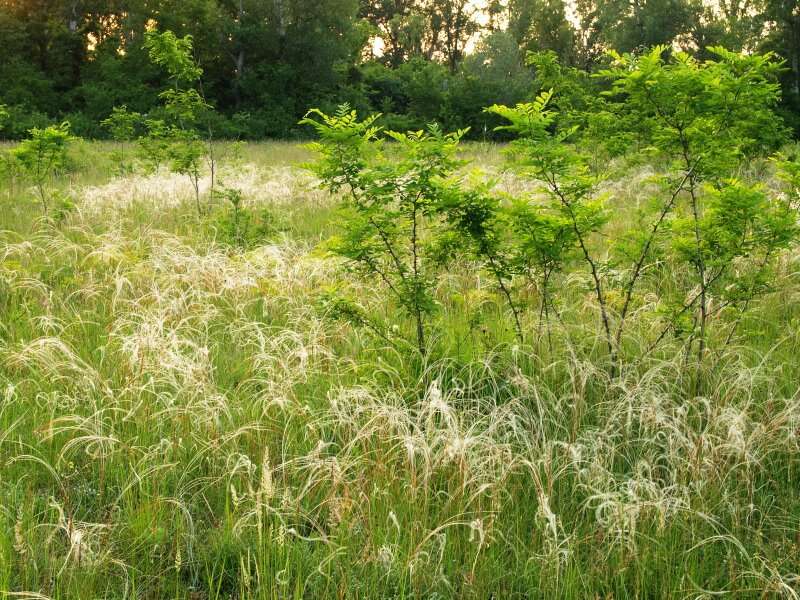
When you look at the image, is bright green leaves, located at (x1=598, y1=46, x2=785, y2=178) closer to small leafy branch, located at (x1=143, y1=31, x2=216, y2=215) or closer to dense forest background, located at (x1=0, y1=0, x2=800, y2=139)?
small leafy branch, located at (x1=143, y1=31, x2=216, y2=215)

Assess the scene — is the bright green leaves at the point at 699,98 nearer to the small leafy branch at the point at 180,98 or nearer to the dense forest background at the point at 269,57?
the small leafy branch at the point at 180,98

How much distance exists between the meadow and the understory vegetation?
0.06 ft

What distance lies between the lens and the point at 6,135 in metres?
25.5

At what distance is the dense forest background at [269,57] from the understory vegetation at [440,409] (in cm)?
2630

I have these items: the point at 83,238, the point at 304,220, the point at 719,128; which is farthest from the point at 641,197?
the point at 83,238

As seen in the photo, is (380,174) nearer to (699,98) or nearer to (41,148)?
(699,98)

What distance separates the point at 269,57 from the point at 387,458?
3566 centimetres

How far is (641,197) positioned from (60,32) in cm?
3342

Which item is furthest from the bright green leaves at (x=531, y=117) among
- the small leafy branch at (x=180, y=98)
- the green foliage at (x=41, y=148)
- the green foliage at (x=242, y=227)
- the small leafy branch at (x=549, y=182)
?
the green foliage at (x=41, y=148)

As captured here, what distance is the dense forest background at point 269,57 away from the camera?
31062 mm

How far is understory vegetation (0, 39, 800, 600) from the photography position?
249 cm

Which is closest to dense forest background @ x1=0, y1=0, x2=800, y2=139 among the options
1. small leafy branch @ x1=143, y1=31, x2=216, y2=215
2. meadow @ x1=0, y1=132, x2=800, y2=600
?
small leafy branch @ x1=143, y1=31, x2=216, y2=215

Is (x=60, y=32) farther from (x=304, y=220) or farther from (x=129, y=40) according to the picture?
(x=304, y=220)

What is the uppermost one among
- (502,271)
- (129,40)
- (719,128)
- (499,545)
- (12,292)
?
(129,40)
